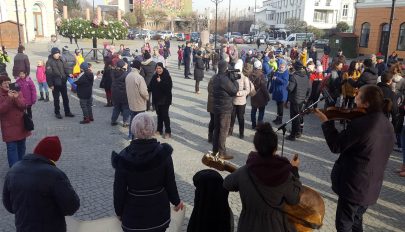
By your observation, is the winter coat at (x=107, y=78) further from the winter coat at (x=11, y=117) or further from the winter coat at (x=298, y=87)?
the winter coat at (x=298, y=87)

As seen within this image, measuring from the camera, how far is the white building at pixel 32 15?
35.8 metres

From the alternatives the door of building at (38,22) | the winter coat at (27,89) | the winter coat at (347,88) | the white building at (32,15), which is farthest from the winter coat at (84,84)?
the door of building at (38,22)

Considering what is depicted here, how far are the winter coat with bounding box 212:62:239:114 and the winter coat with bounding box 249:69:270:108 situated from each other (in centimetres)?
232

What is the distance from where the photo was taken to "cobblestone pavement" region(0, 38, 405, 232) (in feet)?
17.5

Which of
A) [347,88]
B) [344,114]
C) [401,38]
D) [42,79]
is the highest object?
[401,38]

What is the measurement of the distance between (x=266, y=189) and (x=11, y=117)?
4.98m

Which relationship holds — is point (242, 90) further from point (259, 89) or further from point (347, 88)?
point (347, 88)

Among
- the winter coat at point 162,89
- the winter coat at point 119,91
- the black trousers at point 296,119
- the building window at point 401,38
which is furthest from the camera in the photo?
the building window at point 401,38

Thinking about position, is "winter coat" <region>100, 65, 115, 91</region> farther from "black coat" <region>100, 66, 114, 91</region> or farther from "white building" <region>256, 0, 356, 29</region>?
"white building" <region>256, 0, 356, 29</region>

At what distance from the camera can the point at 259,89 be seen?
9.20 metres

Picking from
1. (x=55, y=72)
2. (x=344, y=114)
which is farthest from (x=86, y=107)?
(x=344, y=114)

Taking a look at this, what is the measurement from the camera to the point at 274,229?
2.78m

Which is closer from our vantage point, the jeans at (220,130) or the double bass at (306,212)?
the double bass at (306,212)

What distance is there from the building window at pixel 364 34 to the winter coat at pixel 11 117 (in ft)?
103
